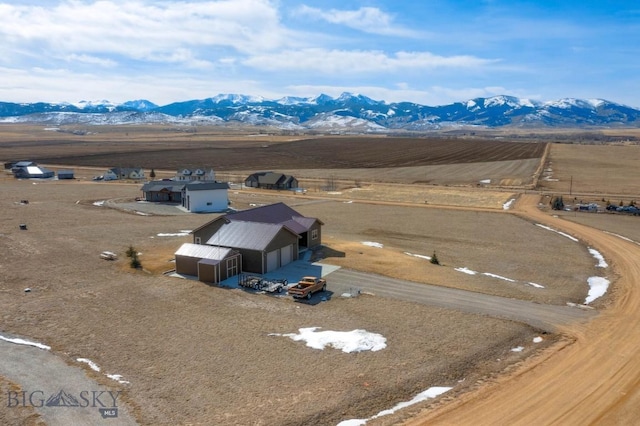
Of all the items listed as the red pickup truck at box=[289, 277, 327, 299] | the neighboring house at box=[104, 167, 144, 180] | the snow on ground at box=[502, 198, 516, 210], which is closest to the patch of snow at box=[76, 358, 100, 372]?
the red pickup truck at box=[289, 277, 327, 299]

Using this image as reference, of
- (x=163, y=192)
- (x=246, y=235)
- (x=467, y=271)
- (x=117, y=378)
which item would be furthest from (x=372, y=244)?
(x=163, y=192)

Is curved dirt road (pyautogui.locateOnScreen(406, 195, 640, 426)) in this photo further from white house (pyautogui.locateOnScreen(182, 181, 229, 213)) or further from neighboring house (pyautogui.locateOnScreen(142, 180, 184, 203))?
neighboring house (pyautogui.locateOnScreen(142, 180, 184, 203))

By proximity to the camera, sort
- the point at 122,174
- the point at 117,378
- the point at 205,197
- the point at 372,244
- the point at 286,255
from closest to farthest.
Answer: the point at 117,378 → the point at 286,255 → the point at 372,244 → the point at 205,197 → the point at 122,174

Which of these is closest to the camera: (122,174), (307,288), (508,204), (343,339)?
(343,339)

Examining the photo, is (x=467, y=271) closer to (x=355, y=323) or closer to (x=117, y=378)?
(x=355, y=323)

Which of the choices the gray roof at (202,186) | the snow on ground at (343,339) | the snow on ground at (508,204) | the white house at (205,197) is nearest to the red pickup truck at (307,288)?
the snow on ground at (343,339)

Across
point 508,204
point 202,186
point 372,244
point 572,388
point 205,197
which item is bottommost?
point 572,388

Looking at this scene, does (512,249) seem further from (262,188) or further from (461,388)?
(262,188)
